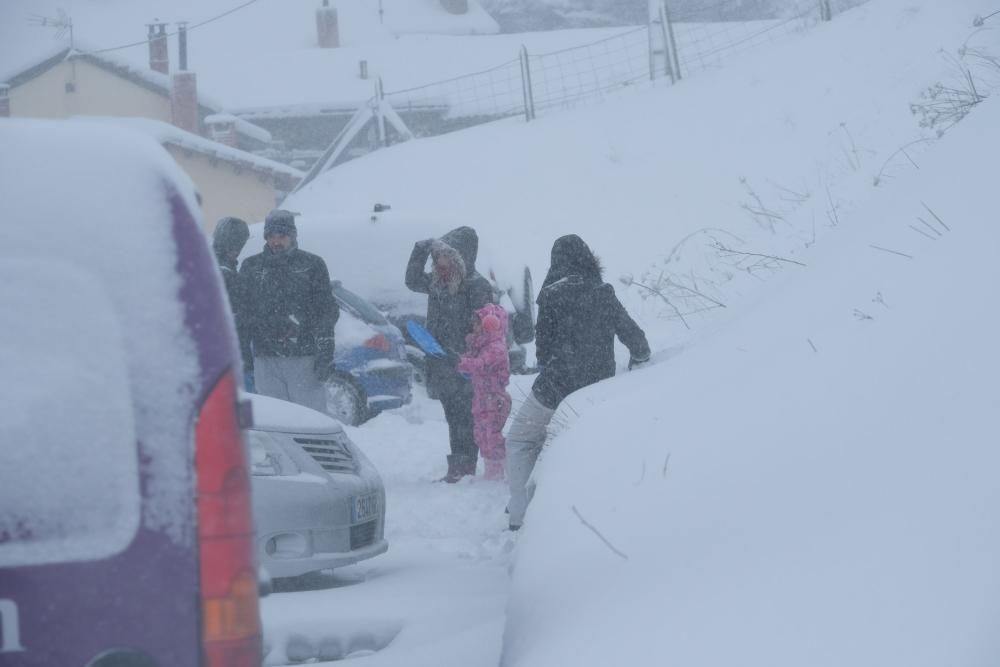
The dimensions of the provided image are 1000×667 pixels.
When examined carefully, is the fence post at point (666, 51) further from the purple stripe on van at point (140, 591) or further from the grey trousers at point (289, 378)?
the purple stripe on van at point (140, 591)

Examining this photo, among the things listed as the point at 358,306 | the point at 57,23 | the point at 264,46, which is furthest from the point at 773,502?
the point at 264,46

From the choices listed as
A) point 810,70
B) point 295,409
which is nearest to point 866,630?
point 295,409

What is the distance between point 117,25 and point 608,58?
792 inches

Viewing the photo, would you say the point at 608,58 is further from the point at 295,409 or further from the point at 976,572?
the point at 976,572

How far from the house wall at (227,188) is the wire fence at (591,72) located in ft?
10.8

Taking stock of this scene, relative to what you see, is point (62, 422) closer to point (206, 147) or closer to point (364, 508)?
point (364, 508)

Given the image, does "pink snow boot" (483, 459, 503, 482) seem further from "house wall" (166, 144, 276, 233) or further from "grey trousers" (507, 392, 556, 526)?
"house wall" (166, 144, 276, 233)

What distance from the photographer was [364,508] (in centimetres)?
562

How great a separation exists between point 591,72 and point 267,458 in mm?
24204

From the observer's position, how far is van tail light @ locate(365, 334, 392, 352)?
10.9m

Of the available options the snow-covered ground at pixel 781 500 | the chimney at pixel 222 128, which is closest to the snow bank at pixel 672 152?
the chimney at pixel 222 128

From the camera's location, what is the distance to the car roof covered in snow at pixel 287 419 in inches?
208

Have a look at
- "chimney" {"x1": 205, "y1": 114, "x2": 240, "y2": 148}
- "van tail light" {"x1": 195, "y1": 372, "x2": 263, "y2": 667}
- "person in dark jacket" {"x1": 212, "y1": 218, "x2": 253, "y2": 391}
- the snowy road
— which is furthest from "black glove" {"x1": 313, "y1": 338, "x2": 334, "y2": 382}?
"chimney" {"x1": 205, "y1": 114, "x2": 240, "y2": 148}

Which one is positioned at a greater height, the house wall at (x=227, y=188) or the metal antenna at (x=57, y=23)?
the metal antenna at (x=57, y=23)
